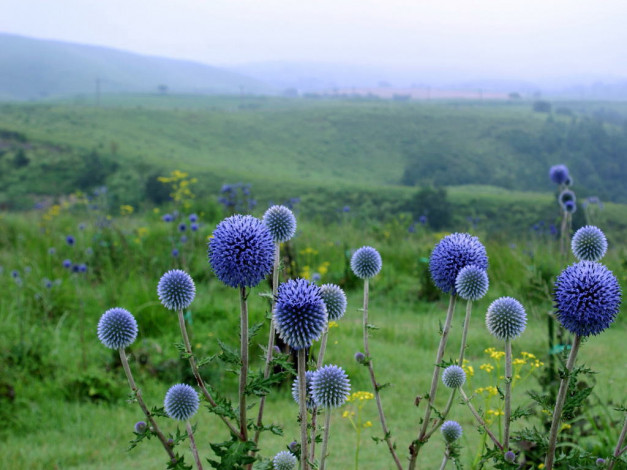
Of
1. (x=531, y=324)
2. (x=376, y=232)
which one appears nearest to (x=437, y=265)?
(x=531, y=324)

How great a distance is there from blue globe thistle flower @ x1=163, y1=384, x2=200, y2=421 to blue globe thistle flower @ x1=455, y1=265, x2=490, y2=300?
123 cm

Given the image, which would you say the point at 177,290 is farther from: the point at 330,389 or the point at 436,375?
the point at 436,375

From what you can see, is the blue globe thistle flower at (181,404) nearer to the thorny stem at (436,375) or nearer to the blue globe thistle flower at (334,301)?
the blue globe thistle flower at (334,301)

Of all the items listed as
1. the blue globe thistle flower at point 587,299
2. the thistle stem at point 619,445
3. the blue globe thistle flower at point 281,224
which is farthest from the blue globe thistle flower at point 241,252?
the thistle stem at point 619,445

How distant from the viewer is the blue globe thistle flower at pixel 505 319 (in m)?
2.42

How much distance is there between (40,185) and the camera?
37969 millimetres

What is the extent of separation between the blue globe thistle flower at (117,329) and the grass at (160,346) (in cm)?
107

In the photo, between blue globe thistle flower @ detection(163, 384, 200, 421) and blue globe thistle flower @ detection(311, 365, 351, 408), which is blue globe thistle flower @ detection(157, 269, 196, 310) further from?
blue globe thistle flower @ detection(311, 365, 351, 408)

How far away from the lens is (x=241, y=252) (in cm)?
195

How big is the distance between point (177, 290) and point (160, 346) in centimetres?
369

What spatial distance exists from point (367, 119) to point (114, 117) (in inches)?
1186

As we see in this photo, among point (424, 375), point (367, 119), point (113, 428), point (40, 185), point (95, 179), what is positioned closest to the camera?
point (113, 428)

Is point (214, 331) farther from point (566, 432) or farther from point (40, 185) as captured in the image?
point (40, 185)

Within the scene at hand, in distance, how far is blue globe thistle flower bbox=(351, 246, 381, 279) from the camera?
289 centimetres
